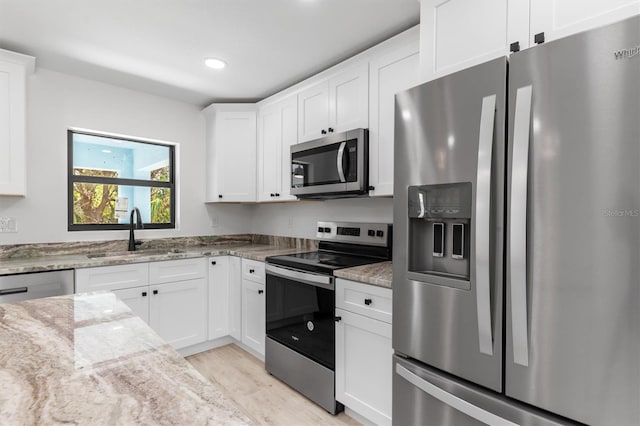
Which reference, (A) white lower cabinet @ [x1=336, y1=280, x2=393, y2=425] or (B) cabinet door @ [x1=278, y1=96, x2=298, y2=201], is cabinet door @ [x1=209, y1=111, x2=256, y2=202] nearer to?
(B) cabinet door @ [x1=278, y1=96, x2=298, y2=201]

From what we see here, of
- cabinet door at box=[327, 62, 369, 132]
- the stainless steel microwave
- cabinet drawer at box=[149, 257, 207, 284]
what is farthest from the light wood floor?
cabinet door at box=[327, 62, 369, 132]

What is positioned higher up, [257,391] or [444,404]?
[444,404]

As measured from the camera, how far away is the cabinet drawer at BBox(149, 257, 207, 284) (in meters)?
2.68

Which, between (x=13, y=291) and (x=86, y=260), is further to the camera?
(x=86, y=260)

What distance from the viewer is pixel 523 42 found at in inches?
50.2

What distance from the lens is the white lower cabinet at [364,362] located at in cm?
176

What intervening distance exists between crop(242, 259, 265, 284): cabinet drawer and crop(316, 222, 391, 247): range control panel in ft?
1.88

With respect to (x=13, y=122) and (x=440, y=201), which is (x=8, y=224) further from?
(x=440, y=201)

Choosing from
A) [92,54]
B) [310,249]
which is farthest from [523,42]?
[92,54]

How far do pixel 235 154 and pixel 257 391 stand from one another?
6.99ft

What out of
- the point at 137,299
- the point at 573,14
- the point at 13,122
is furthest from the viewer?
the point at 137,299

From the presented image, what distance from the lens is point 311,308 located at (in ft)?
7.21

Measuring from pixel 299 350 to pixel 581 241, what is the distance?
1810 mm

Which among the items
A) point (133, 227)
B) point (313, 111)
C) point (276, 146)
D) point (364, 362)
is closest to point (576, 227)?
point (364, 362)
